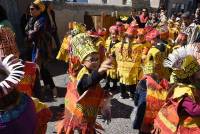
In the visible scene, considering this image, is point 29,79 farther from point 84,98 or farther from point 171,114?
point 171,114

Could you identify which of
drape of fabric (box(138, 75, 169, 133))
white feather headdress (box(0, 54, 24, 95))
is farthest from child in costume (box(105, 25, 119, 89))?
white feather headdress (box(0, 54, 24, 95))

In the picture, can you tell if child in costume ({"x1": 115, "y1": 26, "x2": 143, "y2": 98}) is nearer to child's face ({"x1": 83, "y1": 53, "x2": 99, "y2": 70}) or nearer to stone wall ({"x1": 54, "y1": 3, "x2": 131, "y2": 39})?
child's face ({"x1": 83, "y1": 53, "x2": 99, "y2": 70})

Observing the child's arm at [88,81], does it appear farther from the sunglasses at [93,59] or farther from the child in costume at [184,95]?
the child in costume at [184,95]

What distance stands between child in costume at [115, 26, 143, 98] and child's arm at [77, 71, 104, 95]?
12.5 ft

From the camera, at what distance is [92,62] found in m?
4.30

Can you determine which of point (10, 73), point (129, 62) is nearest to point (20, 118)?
point (10, 73)

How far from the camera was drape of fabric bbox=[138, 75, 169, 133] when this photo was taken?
505 centimetres

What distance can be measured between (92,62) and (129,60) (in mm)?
3812

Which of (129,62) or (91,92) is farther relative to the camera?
(129,62)

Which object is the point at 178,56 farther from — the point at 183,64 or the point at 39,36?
the point at 39,36

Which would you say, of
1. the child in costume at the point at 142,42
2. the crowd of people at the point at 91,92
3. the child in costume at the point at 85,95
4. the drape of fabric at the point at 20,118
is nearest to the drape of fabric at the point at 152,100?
the crowd of people at the point at 91,92

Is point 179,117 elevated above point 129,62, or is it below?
above


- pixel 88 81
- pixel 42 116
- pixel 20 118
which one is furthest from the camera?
pixel 88 81

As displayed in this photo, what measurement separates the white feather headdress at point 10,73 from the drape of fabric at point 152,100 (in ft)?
8.80
